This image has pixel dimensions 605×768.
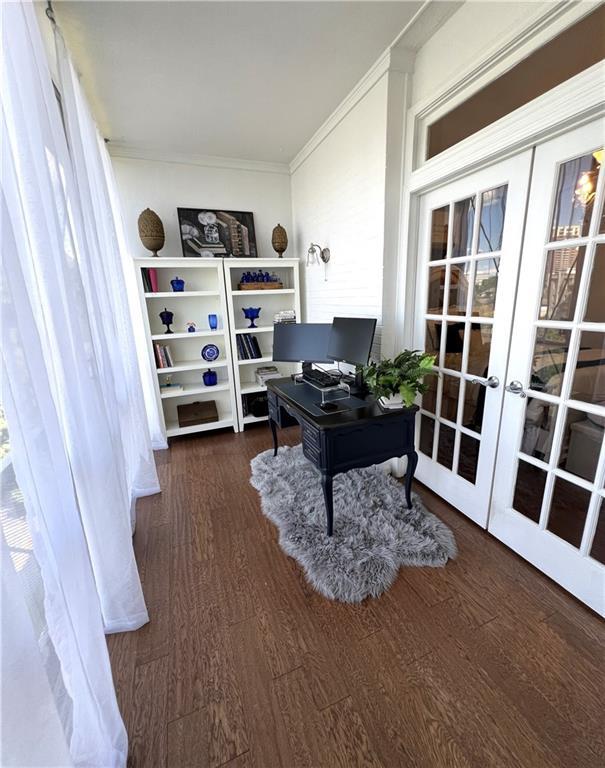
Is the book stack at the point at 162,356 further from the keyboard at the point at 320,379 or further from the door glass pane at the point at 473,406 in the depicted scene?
the door glass pane at the point at 473,406

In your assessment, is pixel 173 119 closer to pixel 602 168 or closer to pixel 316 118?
pixel 316 118

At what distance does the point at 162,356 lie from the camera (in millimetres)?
3119

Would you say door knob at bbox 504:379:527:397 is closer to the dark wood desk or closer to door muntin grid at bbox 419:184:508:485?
door muntin grid at bbox 419:184:508:485

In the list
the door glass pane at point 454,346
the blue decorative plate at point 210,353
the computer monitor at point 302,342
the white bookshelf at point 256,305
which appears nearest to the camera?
the door glass pane at point 454,346

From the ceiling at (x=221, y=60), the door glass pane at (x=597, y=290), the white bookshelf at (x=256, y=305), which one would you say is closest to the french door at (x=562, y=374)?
the door glass pane at (x=597, y=290)

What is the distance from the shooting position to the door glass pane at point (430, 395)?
2.19 meters

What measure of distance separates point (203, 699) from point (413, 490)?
65.9 inches

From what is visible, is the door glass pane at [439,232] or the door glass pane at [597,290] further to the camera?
the door glass pane at [439,232]

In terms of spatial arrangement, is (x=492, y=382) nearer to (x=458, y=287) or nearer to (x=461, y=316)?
(x=461, y=316)

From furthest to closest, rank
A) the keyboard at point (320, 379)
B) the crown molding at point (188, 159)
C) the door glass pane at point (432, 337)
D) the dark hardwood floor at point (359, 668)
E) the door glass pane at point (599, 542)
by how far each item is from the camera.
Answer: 1. the crown molding at point (188, 159)
2. the keyboard at point (320, 379)
3. the door glass pane at point (432, 337)
4. the door glass pane at point (599, 542)
5. the dark hardwood floor at point (359, 668)

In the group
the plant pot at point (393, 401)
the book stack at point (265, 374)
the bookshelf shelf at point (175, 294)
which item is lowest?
the book stack at point (265, 374)

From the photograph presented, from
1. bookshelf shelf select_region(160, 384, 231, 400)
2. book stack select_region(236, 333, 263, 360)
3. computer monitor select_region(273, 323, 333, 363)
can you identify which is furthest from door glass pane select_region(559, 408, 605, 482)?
bookshelf shelf select_region(160, 384, 231, 400)

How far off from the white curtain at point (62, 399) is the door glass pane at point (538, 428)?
1915 mm

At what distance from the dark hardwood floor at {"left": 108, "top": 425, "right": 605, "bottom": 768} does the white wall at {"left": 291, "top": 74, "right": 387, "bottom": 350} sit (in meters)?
1.72
